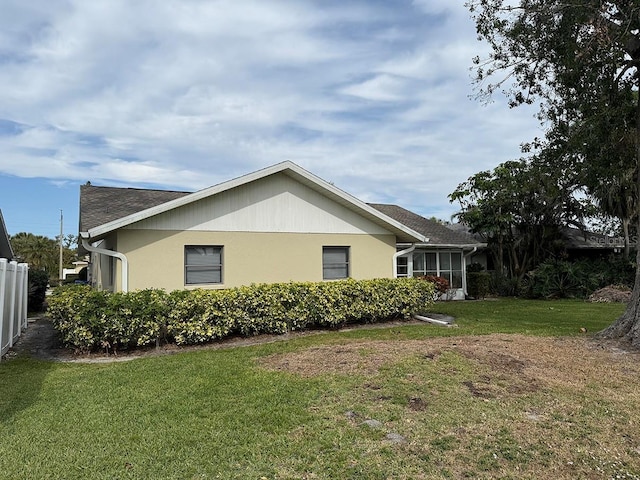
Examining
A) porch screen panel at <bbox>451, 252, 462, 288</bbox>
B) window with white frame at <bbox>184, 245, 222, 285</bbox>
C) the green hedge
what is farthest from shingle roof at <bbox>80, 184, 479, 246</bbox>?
the green hedge

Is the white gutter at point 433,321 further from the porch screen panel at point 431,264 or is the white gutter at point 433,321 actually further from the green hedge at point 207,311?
the porch screen panel at point 431,264

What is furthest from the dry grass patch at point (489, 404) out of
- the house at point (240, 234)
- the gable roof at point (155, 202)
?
the gable roof at point (155, 202)

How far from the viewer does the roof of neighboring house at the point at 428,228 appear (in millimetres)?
20061

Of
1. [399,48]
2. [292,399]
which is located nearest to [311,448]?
[292,399]

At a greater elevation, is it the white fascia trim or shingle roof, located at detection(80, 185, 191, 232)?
shingle roof, located at detection(80, 185, 191, 232)

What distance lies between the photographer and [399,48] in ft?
39.9

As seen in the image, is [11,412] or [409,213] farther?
[409,213]

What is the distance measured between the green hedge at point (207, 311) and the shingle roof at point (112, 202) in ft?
6.01

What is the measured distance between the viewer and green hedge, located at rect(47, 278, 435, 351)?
909 centimetres

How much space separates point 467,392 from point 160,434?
146 inches

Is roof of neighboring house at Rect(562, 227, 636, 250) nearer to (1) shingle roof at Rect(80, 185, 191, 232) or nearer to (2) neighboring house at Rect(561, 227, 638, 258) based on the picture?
(2) neighboring house at Rect(561, 227, 638, 258)

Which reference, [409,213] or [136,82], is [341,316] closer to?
[136,82]

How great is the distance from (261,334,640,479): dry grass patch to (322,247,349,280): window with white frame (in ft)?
16.3

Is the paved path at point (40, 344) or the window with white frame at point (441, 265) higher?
the window with white frame at point (441, 265)
